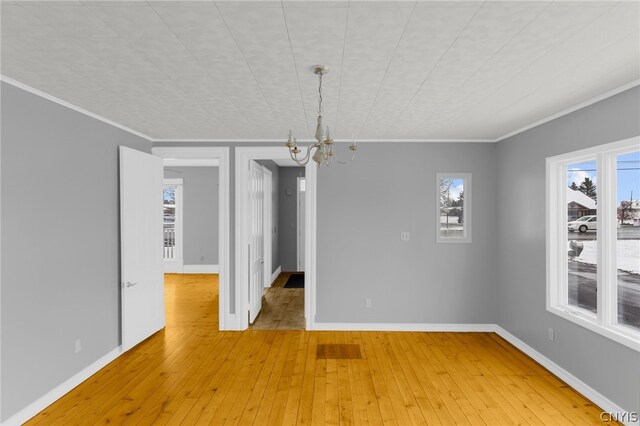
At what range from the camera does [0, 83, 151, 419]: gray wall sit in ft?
8.61

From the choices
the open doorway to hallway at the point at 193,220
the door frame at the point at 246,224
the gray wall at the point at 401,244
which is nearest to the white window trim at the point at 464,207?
the gray wall at the point at 401,244

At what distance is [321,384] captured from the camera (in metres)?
3.34

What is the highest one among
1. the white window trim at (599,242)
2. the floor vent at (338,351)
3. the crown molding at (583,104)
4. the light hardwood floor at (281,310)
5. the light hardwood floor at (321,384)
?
the crown molding at (583,104)

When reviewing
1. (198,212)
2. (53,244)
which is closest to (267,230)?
(198,212)

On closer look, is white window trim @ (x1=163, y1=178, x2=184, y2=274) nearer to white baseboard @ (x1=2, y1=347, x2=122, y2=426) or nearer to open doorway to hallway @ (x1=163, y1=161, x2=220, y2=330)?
open doorway to hallway @ (x1=163, y1=161, x2=220, y2=330)

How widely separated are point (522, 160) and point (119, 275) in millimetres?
4761

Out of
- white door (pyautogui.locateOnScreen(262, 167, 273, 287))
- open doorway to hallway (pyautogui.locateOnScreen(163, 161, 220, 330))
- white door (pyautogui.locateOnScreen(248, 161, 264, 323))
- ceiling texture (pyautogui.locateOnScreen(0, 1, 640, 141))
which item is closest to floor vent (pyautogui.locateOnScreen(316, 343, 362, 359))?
white door (pyautogui.locateOnScreen(248, 161, 264, 323))

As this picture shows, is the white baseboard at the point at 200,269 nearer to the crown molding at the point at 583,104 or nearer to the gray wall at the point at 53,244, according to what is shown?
the gray wall at the point at 53,244

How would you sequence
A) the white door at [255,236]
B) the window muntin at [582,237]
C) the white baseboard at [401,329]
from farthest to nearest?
1. the white door at [255,236]
2. the window muntin at [582,237]
3. the white baseboard at [401,329]

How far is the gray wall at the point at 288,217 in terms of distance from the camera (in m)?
8.71

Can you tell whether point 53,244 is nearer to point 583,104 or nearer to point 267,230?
point 267,230

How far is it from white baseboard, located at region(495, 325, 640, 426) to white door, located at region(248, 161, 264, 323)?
11.0 ft

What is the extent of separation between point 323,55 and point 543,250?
3.21 meters

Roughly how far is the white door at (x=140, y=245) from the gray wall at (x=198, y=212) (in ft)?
14.0
